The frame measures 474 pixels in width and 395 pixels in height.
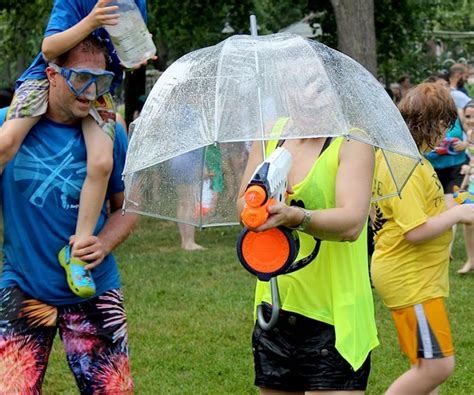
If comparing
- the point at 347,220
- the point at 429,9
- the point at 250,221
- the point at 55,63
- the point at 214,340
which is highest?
the point at 55,63

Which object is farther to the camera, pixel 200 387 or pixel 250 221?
pixel 200 387

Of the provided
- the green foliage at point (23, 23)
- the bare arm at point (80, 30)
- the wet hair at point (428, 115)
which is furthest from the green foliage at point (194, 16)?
the bare arm at point (80, 30)

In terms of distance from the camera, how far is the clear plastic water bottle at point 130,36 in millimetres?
3666

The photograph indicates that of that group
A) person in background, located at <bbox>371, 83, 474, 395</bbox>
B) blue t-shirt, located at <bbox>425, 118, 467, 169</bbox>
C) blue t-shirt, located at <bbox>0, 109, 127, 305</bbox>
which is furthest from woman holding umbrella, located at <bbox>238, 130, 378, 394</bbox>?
blue t-shirt, located at <bbox>425, 118, 467, 169</bbox>

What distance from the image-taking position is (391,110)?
3520 mm

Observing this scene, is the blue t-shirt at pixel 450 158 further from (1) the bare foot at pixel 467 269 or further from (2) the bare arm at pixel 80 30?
(2) the bare arm at pixel 80 30

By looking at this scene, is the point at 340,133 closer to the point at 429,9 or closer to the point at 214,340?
the point at 214,340

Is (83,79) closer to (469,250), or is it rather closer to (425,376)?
(425,376)

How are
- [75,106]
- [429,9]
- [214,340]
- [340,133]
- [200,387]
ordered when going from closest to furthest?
[340,133]
[75,106]
[200,387]
[214,340]
[429,9]

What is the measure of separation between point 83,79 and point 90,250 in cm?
61

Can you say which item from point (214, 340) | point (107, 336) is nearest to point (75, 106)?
point (107, 336)

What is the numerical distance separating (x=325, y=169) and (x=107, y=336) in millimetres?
1032

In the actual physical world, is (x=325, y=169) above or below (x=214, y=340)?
above

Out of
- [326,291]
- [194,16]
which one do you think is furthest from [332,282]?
[194,16]
